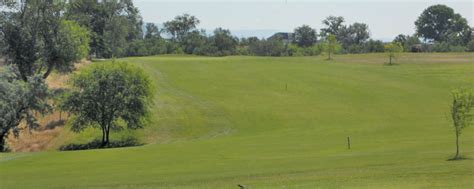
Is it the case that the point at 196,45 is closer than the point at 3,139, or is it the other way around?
the point at 3,139

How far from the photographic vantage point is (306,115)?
6531 cm

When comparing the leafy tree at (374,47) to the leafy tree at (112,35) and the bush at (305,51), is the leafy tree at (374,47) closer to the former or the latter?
the bush at (305,51)

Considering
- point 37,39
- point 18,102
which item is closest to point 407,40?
point 37,39

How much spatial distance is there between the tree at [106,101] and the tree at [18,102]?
9.67ft

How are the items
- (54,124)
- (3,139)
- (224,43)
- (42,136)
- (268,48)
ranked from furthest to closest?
(268,48) < (224,43) < (54,124) < (42,136) < (3,139)

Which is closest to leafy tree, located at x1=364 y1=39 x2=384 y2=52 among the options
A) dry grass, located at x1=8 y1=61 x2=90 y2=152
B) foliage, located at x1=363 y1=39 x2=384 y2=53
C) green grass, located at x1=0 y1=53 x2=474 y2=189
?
foliage, located at x1=363 y1=39 x2=384 y2=53

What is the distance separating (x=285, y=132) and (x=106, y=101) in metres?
18.8

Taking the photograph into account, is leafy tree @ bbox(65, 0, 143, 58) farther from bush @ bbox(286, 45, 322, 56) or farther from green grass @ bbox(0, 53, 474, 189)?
bush @ bbox(286, 45, 322, 56)

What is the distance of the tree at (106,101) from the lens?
58.2 m

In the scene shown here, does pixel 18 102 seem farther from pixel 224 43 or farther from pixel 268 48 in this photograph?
pixel 268 48

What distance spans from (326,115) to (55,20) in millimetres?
35898

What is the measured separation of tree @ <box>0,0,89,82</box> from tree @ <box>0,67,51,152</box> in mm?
11065

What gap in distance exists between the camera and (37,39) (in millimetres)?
70625

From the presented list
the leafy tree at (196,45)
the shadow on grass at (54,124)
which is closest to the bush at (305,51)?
the leafy tree at (196,45)
